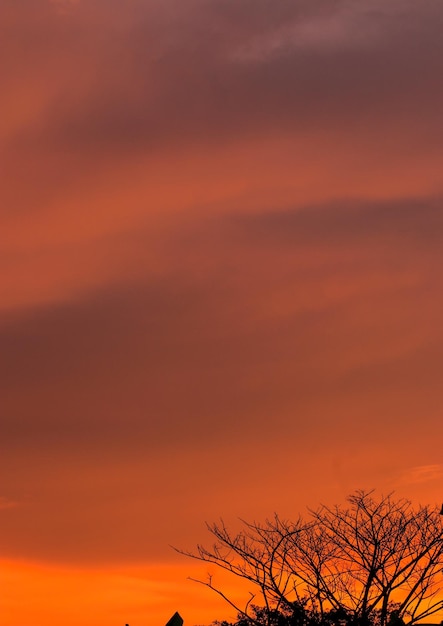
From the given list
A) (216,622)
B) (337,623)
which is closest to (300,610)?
(337,623)

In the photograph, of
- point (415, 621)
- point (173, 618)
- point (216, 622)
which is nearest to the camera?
point (173, 618)

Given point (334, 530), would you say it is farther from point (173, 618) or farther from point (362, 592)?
point (173, 618)

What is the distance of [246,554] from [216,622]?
12852 millimetres

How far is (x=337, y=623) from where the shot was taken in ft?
132

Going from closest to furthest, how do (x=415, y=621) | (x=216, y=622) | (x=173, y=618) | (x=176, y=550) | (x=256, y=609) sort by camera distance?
(x=173, y=618)
(x=415, y=621)
(x=176, y=550)
(x=256, y=609)
(x=216, y=622)

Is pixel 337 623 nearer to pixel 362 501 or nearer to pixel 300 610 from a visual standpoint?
pixel 300 610

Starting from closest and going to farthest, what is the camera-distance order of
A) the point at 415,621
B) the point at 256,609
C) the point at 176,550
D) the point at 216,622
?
1. the point at 415,621
2. the point at 176,550
3. the point at 256,609
4. the point at 216,622

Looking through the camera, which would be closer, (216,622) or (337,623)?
(337,623)

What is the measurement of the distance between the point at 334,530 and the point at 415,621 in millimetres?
4852

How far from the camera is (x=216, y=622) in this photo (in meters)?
50.2

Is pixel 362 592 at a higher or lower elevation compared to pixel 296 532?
lower

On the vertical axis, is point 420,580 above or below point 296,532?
below

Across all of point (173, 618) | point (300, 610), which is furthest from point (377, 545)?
point (173, 618)

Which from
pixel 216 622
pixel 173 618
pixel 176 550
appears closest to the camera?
pixel 173 618
